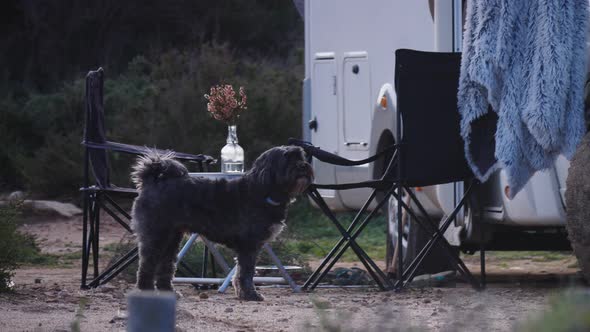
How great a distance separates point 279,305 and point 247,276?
400mm

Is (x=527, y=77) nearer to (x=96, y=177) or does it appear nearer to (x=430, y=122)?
(x=430, y=122)

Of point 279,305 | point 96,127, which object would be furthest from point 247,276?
point 96,127

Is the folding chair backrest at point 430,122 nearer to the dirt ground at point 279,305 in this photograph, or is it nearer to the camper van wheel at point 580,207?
the dirt ground at point 279,305

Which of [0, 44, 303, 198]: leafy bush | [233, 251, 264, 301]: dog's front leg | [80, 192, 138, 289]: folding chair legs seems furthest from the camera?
[0, 44, 303, 198]: leafy bush

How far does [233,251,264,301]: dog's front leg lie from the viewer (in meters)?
6.73

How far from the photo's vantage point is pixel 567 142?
6285 mm

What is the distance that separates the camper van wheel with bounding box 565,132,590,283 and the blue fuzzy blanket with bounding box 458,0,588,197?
0.53 meters

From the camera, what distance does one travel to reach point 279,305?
643 cm

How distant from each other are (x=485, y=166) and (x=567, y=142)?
775 millimetres

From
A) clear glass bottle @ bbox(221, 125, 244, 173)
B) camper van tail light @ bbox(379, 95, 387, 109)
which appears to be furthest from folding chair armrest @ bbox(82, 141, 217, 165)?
camper van tail light @ bbox(379, 95, 387, 109)

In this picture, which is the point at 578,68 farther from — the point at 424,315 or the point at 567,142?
the point at 424,315

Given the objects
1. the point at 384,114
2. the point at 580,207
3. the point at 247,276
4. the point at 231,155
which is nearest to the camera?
the point at 580,207

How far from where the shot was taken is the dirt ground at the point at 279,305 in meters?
5.20

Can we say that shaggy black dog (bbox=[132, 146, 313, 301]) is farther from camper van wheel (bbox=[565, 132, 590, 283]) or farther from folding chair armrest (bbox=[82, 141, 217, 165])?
camper van wheel (bbox=[565, 132, 590, 283])
